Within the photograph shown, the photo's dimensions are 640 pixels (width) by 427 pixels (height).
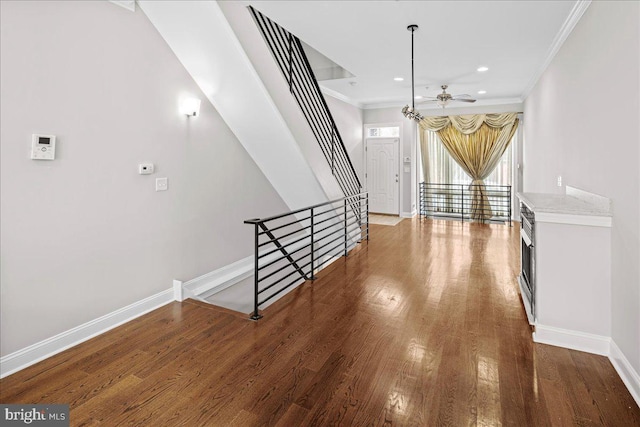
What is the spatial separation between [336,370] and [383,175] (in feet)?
23.0

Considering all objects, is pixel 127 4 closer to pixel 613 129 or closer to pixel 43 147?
pixel 43 147

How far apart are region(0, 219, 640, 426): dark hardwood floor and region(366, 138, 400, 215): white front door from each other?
5.34 meters

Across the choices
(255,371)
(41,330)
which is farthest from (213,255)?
(255,371)

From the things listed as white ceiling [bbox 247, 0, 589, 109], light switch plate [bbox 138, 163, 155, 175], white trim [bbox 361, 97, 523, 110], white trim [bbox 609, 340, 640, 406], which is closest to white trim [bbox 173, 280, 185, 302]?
light switch plate [bbox 138, 163, 155, 175]

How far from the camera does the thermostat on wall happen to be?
2.32 metres

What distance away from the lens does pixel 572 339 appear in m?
2.48

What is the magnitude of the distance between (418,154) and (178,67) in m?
6.75

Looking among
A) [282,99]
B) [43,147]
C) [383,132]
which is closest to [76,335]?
[43,147]

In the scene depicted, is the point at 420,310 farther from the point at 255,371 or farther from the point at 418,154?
the point at 418,154

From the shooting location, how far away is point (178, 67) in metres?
3.36

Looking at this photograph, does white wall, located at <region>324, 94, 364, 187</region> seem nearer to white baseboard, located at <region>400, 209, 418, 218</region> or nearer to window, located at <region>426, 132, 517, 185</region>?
white baseboard, located at <region>400, 209, 418, 218</region>

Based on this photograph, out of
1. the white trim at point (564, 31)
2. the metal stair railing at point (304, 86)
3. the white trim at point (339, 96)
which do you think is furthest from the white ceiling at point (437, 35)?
the white trim at point (339, 96)

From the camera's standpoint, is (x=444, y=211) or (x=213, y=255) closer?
(x=213, y=255)

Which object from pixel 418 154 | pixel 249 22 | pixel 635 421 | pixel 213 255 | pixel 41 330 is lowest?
pixel 635 421
